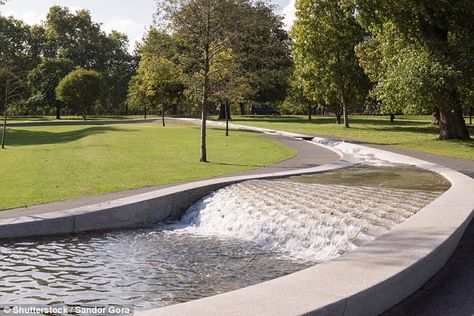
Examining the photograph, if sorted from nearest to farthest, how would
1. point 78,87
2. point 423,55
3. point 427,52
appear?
point 423,55 → point 427,52 → point 78,87

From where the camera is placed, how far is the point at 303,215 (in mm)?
11148

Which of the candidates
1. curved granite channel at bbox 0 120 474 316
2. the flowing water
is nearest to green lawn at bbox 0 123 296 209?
curved granite channel at bbox 0 120 474 316

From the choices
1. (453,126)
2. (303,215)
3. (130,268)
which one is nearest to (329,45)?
(453,126)

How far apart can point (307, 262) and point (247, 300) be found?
4524 millimetres

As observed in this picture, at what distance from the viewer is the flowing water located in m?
7.57

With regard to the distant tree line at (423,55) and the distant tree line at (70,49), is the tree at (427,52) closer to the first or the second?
the distant tree line at (423,55)

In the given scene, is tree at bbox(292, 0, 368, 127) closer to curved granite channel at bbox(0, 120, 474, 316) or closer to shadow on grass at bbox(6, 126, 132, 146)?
shadow on grass at bbox(6, 126, 132, 146)

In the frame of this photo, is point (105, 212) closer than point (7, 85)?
Yes

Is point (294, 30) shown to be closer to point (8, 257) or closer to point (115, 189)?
point (115, 189)

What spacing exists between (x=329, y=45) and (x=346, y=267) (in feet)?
139

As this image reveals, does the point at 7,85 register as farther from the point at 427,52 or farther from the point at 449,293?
the point at 449,293

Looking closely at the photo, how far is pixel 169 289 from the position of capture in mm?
7578

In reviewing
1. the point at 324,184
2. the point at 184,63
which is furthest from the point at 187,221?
the point at 184,63

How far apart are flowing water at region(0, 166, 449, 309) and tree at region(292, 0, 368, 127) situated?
3294cm
